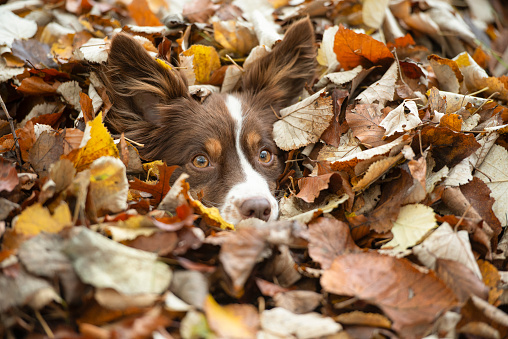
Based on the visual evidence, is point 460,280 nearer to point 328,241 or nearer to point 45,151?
point 328,241

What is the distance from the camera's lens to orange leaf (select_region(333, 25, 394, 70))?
304cm

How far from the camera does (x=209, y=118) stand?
3242 mm

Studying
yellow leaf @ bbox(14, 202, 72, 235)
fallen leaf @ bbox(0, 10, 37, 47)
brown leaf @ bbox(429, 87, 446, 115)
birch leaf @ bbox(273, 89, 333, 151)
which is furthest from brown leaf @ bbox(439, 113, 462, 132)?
fallen leaf @ bbox(0, 10, 37, 47)

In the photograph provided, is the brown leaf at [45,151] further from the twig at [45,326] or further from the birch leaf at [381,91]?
the birch leaf at [381,91]

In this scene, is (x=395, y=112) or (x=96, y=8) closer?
(x=395, y=112)

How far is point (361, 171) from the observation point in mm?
2430

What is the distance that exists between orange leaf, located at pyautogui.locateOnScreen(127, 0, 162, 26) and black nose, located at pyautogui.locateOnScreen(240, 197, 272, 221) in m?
1.98

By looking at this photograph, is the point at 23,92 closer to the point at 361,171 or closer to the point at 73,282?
the point at 73,282

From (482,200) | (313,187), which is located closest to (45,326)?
(313,187)

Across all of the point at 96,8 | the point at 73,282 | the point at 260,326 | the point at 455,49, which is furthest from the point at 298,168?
the point at 96,8

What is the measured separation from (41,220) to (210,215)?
782 millimetres

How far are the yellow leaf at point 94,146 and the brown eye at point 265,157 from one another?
47.1 inches

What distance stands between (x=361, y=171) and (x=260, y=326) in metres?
1.09

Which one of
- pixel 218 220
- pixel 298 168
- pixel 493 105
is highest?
pixel 493 105
